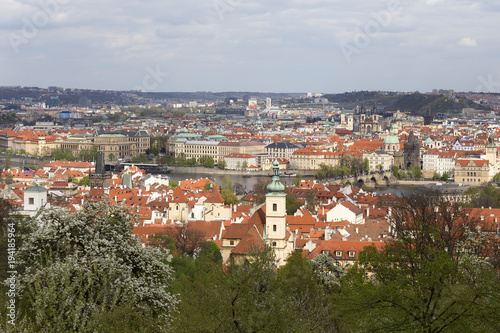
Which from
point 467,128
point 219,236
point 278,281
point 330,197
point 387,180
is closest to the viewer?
point 278,281

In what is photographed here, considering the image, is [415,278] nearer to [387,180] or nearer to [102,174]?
[102,174]

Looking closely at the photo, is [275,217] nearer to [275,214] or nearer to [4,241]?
[275,214]

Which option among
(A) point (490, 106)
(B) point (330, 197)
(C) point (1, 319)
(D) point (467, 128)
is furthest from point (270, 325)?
(A) point (490, 106)

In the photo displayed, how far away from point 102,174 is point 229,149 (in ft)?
134

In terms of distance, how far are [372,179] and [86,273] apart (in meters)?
50.0

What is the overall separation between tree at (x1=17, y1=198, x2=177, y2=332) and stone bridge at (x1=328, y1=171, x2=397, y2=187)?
148ft

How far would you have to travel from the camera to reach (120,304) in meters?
7.88

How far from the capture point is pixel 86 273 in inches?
308

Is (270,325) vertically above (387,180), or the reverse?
(270,325)

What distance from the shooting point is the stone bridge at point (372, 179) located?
54.5 meters

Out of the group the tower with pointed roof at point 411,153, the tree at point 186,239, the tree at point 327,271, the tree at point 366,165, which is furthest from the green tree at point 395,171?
the tree at point 327,271

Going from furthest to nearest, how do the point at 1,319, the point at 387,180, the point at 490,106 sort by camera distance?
the point at 490,106, the point at 387,180, the point at 1,319

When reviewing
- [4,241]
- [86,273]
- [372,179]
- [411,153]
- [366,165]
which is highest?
[86,273]

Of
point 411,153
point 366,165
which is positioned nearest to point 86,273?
point 366,165
